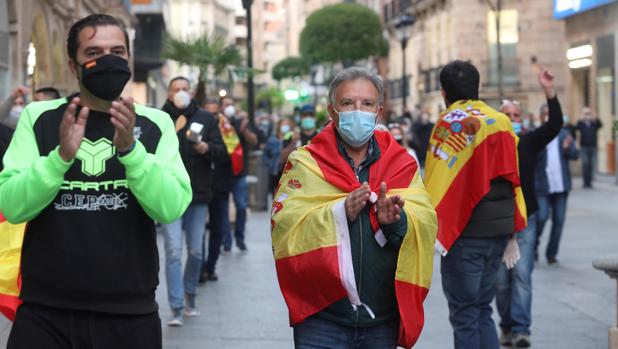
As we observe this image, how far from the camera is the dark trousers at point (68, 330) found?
13.4 ft

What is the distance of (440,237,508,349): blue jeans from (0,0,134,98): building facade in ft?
26.9

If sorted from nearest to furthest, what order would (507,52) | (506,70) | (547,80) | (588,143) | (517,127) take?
(547,80)
(517,127)
(588,143)
(507,52)
(506,70)

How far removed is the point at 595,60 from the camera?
35.1 m

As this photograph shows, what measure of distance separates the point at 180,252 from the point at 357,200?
539cm

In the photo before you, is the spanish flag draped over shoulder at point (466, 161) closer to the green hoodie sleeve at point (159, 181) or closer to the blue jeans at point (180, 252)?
the green hoodie sleeve at point (159, 181)

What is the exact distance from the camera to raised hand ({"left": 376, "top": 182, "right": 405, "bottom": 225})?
4543 mm

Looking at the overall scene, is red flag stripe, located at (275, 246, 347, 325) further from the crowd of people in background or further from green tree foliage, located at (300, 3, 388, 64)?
green tree foliage, located at (300, 3, 388, 64)

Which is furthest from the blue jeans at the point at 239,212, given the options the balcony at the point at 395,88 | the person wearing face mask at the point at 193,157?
the balcony at the point at 395,88

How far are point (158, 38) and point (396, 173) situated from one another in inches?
1749

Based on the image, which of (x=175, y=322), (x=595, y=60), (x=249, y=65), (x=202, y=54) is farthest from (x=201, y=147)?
(x=595, y=60)

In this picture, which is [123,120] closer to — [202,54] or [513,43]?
[202,54]

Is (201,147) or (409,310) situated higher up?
(201,147)

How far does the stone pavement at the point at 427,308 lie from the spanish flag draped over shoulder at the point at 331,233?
165 inches

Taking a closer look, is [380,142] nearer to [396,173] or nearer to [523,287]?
[396,173]
